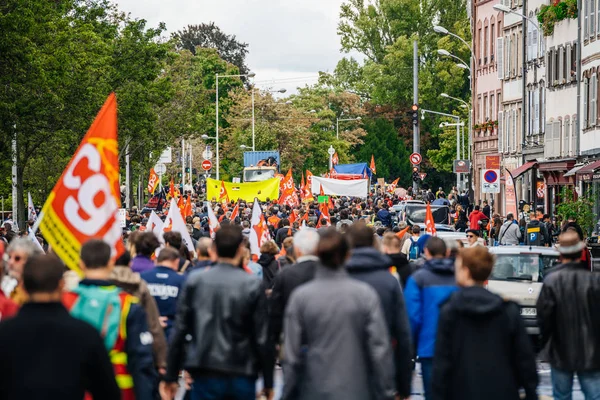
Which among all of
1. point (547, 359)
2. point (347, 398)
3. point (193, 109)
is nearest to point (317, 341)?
point (347, 398)

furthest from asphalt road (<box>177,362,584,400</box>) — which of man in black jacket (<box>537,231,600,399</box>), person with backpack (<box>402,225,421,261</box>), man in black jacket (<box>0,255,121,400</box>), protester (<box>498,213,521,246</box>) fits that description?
protester (<box>498,213,521,246</box>)

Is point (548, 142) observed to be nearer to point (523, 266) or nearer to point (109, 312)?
point (523, 266)

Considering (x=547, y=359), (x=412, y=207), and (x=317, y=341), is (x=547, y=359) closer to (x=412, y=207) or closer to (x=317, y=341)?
(x=317, y=341)

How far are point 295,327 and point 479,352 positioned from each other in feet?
4.20

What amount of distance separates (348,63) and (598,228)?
8704 cm

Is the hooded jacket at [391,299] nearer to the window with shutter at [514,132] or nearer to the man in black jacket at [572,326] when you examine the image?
the man in black jacket at [572,326]

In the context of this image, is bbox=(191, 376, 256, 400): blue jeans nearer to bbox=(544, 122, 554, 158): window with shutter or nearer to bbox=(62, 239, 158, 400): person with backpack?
bbox=(62, 239, 158, 400): person with backpack

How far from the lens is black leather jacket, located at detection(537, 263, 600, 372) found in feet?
34.3

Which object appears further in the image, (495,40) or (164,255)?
(495,40)

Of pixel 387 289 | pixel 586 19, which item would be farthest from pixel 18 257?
pixel 586 19

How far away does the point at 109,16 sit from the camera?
199 feet

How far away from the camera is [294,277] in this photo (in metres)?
10.4

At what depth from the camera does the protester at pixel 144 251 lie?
12055mm

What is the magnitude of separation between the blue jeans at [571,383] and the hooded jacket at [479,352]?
2.04 metres
